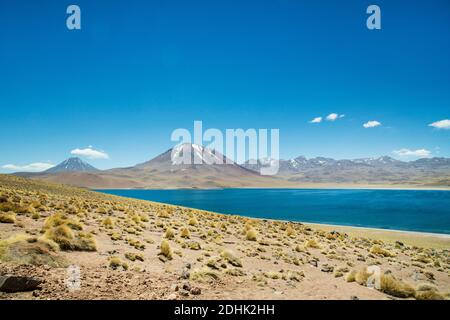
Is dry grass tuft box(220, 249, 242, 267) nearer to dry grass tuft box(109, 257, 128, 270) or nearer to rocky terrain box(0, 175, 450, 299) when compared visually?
rocky terrain box(0, 175, 450, 299)

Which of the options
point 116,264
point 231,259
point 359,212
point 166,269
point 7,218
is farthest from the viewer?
point 359,212

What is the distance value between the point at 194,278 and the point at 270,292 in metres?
2.63

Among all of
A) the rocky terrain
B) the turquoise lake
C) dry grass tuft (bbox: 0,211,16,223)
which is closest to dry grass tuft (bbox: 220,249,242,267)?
the rocky terrain

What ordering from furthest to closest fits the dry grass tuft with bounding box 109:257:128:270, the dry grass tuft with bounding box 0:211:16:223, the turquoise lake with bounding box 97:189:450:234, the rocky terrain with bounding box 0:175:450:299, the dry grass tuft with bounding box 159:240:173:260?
the turquoise lake with bounding box 97:189:450:234 → the dry grass tuft with bounding box 0:211:16:223 → the dry grass tuft with bounding box 159:240:173:260 → the dry grass tuft with bounding box 109:257:128:270 → the rocky terrain with bounding box 0:175:450:299

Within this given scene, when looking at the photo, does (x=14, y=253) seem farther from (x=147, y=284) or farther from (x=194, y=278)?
(x=194, y=278)

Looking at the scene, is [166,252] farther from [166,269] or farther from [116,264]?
[116,264]

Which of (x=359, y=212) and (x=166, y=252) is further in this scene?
(x=359, y=212)

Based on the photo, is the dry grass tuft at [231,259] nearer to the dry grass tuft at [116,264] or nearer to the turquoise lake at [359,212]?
the dry grass tuft at [116,264]

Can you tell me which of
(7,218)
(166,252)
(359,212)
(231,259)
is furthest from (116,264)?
(359,212)

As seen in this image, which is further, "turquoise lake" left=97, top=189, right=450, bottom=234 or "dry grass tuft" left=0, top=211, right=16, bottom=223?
"turquoise lake" left=97, top=189, right=450, bottom=234
